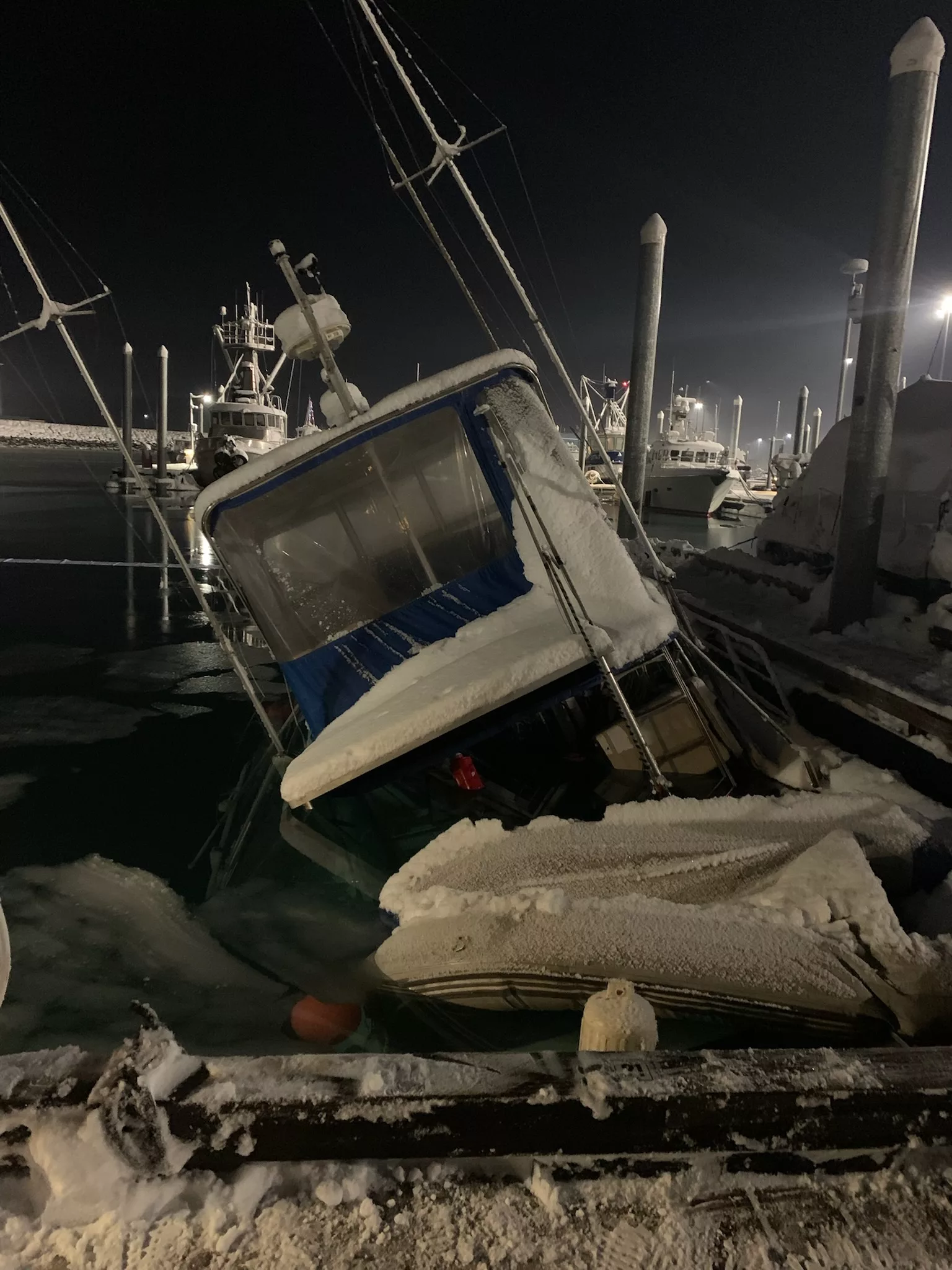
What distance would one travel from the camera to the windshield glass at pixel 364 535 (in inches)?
254

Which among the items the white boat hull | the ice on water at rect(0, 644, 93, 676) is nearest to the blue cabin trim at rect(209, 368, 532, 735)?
the ice on water at rect(0, 644, 93, 676)

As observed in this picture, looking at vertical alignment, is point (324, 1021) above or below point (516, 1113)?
below

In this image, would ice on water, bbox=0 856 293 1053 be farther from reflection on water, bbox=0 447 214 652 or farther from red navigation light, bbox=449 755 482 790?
reflection on water, bbox=0 447 214 652

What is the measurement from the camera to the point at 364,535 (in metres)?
6.82

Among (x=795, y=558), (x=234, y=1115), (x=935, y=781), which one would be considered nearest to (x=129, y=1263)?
(x=234, y=1115)

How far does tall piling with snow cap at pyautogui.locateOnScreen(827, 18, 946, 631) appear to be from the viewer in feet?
20.9

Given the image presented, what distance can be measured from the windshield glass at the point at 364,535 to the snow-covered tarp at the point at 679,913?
2633 mm

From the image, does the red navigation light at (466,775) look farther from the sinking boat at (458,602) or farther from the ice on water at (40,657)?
the ice on water at (40,657)

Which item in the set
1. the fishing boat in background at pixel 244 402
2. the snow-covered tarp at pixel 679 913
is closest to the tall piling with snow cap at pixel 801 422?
the fishing boat in background at pixel 244 402

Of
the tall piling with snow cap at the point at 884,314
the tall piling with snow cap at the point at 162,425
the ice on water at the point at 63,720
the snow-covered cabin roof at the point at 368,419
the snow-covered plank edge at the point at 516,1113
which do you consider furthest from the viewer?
the tall piling with snow cap at the point at 162,425

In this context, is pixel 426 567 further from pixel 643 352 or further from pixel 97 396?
pixel 643 352

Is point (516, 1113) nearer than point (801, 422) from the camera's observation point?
Yes

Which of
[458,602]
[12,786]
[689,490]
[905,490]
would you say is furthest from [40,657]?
[689,490]

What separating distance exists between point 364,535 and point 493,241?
117 inches
